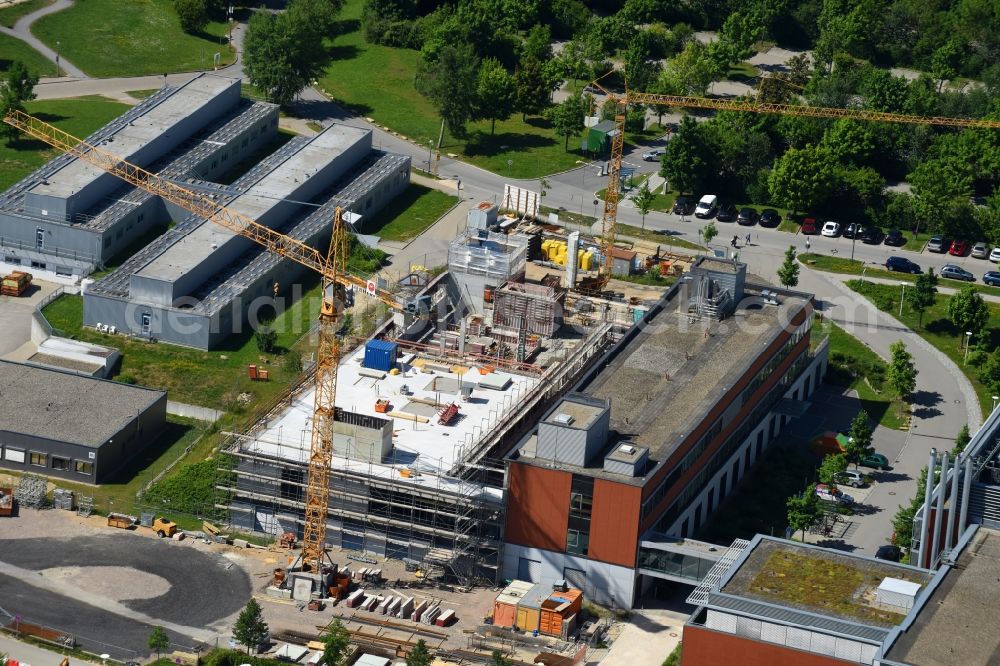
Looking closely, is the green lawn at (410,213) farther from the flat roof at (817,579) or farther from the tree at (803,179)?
the flat roof at (817,579)

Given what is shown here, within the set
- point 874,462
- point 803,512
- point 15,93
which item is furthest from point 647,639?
point 15,93

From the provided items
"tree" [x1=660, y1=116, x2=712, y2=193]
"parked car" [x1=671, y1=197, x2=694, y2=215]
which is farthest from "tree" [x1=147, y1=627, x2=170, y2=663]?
"tree" [x1=660, y1=116, x2=712, y2=193]

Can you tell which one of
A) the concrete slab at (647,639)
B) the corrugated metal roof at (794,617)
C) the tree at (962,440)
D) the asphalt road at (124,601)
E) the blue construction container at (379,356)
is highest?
the corrugated metal roof at (794,617)

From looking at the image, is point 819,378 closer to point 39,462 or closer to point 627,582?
point 627,582

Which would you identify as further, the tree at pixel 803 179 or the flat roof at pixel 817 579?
the tree at pixel 803 179

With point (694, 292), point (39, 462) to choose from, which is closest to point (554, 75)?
point (694, 292)

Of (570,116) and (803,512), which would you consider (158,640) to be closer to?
(803,512)

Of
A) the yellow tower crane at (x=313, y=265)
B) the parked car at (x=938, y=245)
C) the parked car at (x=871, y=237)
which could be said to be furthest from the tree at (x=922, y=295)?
the yellow tower crane at (x=313, y=265)
